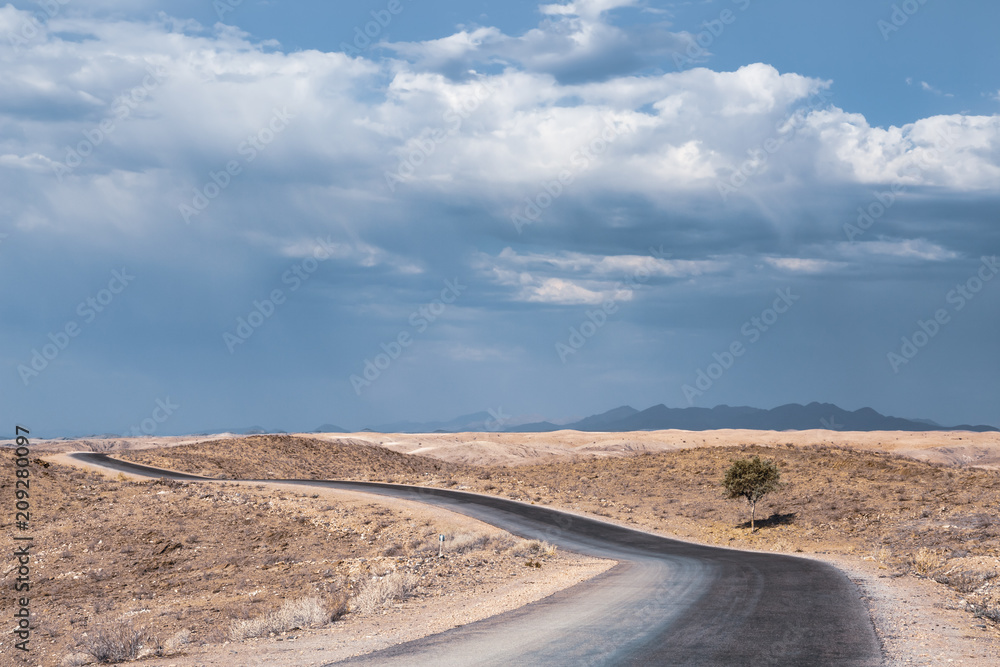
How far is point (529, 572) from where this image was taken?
70.6 ft

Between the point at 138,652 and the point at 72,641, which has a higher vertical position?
the point at 138,652

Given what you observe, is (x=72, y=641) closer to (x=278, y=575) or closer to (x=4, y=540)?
(x=278, y=575)

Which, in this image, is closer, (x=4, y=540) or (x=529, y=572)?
(x=529, y=572)

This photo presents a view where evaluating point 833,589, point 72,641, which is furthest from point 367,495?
point 833,589

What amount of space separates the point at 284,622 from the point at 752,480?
32173 millimetres

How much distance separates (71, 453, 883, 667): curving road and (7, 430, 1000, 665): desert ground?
0.93m

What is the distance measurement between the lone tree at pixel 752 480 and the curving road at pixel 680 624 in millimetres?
17040

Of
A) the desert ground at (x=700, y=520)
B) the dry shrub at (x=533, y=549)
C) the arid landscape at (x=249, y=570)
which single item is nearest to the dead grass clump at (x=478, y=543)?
the arid landscape at (x=249, y=570)

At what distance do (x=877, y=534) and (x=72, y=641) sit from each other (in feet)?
105

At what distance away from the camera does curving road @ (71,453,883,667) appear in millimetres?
10602

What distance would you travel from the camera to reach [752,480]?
133 ft

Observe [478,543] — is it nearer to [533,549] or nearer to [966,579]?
[533,549]

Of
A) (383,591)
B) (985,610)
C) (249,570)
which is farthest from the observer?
(249,570)

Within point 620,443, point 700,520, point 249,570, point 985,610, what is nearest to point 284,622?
point 985,610
